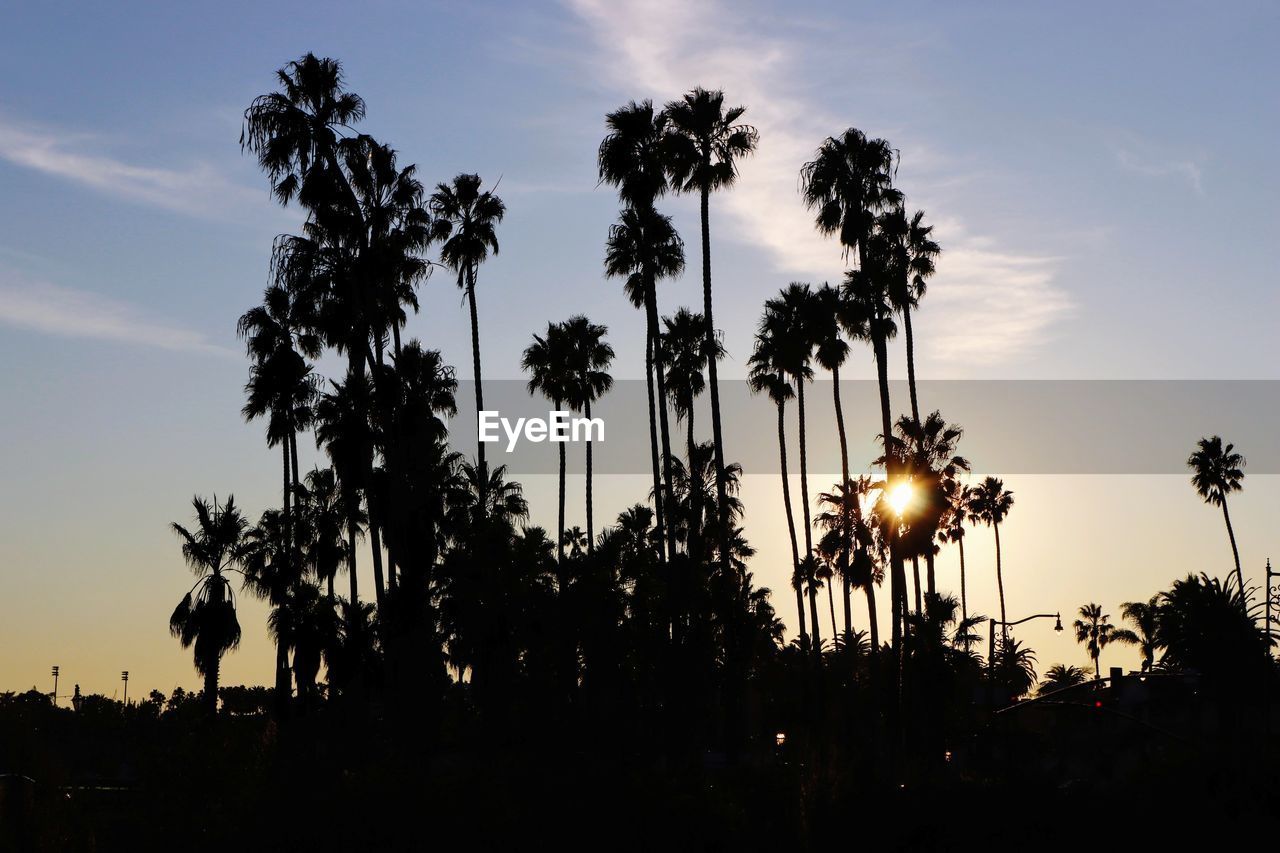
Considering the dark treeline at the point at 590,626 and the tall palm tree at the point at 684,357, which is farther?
the tall palm tree at the point at 684,357

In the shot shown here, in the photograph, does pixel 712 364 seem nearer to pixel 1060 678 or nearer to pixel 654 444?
pixel 654 444

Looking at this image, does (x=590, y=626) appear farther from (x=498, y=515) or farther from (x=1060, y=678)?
(x=1060, y=678)

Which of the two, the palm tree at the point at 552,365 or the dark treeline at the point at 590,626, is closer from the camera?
the dark treeline at the point at 590,626

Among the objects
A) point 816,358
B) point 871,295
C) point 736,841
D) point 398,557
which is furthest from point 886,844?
point 816,358

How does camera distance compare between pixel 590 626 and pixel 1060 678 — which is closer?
pixel 590 626

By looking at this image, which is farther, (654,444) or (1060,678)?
(1060,678)

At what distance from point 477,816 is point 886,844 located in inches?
491

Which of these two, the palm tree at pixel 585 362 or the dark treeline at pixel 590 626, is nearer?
the dark treeline at pixel 590 626

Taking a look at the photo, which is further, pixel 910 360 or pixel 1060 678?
pixel 1060 678

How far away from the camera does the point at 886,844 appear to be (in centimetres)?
3997

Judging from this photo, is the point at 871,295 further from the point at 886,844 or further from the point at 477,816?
the point at 477,816

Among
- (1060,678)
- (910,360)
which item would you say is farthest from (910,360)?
(1060,678)

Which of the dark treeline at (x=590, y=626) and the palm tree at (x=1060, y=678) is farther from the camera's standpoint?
the palm tree at (x=1060, y=678)

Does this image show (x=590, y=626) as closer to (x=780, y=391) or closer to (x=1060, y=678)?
(x=780, y=391)
